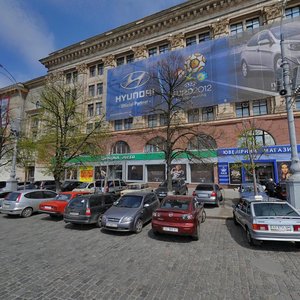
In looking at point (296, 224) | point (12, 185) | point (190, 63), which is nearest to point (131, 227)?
point (296, 224)

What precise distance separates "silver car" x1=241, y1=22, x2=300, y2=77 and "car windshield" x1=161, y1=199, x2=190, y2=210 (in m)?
22.5

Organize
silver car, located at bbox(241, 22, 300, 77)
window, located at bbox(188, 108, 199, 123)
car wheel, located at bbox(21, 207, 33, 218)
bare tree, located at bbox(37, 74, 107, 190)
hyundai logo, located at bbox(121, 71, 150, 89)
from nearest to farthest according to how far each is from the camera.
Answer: car wheel, located at bbox(21, 207, 33, 218) < bare tree, located at bbox(37, 74, 107, 190) < silver car, located at bbox(241, 22, 300, 77) < window, located at bbox(188, 108, 199, 123) < hyundai logo, located at bbox(121, 71, 150, 89)

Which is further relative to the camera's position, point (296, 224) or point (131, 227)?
point (131, 227)

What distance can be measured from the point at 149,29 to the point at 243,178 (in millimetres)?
26337

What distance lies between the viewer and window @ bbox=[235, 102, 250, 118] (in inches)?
1039

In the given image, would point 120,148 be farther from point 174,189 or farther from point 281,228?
point 281,228

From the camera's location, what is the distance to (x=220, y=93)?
26469mm

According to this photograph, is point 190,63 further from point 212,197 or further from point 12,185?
point 12,185

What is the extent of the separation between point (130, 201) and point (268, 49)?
2529 centimetres

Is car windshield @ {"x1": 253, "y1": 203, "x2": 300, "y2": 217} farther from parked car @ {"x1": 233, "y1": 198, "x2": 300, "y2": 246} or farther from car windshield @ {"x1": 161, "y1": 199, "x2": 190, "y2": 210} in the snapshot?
car windshield @ {"x1": 161, "y1": 199, "x2": 190, "y2": 210}

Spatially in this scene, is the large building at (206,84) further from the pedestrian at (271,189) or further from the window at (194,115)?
the pedestrian at (271,189)

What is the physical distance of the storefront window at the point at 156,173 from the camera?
94.5 ft

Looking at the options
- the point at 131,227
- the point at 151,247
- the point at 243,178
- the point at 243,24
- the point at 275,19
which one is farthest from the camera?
the point at 243,24

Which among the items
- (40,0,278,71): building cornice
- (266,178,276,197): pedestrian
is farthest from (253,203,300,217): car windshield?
(40,0,278,71): building cornice
